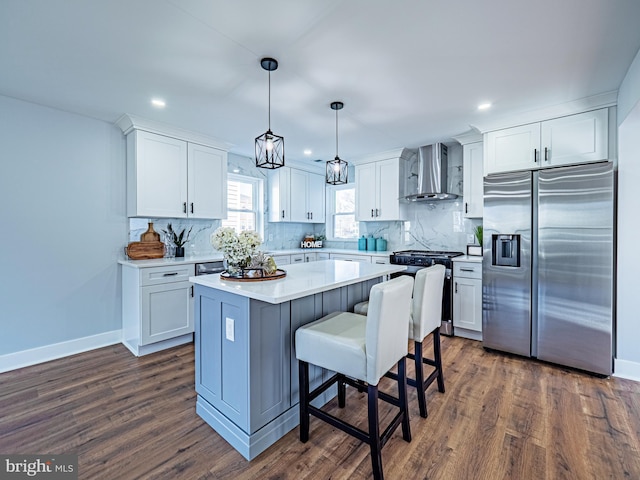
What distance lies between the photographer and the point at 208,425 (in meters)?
1.98

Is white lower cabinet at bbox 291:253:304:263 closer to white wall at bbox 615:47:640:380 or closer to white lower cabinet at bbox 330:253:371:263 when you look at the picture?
white lower cabinet at bbox 330:253:371:263

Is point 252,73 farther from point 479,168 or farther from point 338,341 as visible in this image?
point 479,168

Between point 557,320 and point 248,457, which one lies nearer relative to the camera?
point 248,457

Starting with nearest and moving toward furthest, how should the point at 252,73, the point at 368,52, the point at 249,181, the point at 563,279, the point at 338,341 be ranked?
the point at 338,341, the point at 368,52, the point at 252,73, the point at 563,279, the point at 249,181

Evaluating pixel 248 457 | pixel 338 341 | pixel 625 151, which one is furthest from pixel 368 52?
pixel 248 457

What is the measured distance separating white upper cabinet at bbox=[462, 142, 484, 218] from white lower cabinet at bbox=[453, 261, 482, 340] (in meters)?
0.73

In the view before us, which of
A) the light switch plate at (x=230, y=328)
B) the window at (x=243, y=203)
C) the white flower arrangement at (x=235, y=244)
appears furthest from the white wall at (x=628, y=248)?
the window at (x=243, y=203)

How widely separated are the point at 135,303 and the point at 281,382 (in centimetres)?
208

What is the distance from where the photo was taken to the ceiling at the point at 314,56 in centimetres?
168

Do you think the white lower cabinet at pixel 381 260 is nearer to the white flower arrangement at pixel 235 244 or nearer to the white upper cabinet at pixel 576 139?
the white upper cabinet at pixel 576 139

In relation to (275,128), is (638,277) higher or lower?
lower

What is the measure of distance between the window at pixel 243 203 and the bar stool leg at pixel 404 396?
3.40 metres

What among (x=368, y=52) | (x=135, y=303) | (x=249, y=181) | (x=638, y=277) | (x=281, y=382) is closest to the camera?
(x=281, y=382)

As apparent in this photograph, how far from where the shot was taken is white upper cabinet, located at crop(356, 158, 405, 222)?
4.46m
